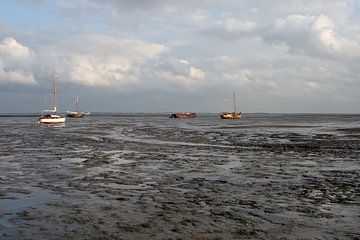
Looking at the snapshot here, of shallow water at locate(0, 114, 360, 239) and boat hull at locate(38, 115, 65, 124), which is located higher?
boat hull at locate(38, 115, 65, 124)

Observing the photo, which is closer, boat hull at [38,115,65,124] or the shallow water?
the shallow water

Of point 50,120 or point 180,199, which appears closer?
point 180,199

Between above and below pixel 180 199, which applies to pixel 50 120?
above

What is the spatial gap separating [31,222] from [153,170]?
30.9 ft

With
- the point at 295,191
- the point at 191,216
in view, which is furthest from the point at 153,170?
the point at 191,216

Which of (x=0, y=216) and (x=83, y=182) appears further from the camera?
(x=83, y=182)

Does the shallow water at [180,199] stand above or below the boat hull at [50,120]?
below

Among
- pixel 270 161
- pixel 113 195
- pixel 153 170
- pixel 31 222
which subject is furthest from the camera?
pixel 270 161

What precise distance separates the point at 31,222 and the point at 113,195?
11.9 ft

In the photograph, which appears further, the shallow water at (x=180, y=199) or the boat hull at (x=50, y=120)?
the boat hull at (x=50, y=120)

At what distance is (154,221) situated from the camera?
381 inches

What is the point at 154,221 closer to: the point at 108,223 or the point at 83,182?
the point at 108,223

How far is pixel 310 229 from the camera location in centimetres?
907

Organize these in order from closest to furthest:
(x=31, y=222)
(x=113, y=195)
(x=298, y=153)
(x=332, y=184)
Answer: (x=31, y=222), (x=113, y=195), (x=332, y=184), (x=298, y=153)
